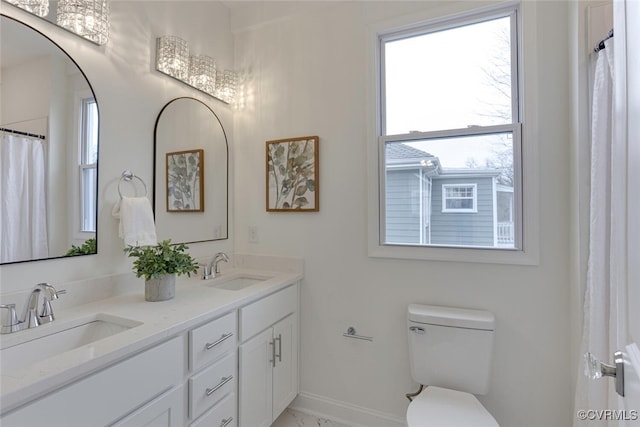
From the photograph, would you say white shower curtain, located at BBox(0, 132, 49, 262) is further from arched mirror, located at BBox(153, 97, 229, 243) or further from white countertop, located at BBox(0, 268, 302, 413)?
arched mirror, located at BBox(153, 97, 229, 243)

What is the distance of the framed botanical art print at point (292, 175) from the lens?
6.48ft

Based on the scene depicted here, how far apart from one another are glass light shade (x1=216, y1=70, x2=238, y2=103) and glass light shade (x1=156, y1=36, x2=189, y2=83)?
11.6 inches

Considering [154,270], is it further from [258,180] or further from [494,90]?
[494,90]

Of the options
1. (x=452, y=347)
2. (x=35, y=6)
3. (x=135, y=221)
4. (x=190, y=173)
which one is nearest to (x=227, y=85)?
(x=190, y=173)

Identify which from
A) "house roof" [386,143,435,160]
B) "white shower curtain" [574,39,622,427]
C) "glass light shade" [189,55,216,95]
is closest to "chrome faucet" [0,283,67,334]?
"glass light shade" [189,55,216,95]

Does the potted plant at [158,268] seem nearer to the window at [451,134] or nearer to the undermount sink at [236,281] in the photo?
the undermount sink at [236,281]

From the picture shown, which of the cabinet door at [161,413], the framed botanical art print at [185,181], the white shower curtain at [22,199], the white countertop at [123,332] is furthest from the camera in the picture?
the framed botanical art print at [185,181]

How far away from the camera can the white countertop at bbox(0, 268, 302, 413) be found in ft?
2.51

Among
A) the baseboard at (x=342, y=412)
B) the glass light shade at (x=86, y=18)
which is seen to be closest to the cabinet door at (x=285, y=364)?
the baseboard at (x=342, y=412)

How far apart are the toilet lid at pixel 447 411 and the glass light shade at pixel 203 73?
6.80ft

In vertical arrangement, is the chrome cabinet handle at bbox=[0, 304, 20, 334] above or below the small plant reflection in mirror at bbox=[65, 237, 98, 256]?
below

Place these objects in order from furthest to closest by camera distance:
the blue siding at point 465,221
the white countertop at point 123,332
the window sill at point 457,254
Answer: the blue siding at point 465,221
the window sill at point 457,254
the white countertop at point 123,332

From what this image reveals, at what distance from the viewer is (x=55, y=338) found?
1100 mm

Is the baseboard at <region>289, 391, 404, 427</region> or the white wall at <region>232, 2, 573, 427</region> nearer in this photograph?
the white wall at <region>232, 2, 573, 427</region>
